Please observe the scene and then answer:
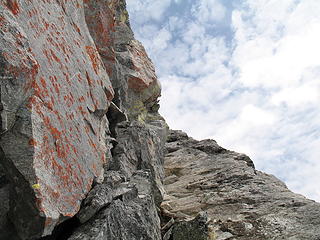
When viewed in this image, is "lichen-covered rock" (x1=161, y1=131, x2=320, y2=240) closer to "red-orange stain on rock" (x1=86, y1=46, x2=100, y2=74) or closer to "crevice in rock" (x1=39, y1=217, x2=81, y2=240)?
"crevice in rock" (x1=39, y1=217, x2=81, y2=240)

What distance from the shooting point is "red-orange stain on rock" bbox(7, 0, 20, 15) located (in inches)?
449

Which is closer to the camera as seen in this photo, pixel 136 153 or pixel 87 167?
pixel 87 167

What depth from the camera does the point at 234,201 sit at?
21000mm

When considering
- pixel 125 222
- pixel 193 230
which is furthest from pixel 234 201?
pixel 125 222

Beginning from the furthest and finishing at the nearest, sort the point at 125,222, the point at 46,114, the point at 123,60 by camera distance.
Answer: the point at 123,60
the point at 125,222
the point at 46,114

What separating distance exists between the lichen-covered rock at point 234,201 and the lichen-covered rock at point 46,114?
749 centimetres

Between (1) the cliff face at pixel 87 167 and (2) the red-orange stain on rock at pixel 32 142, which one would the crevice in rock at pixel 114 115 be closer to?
(1) the cliff face at pixel 87 167

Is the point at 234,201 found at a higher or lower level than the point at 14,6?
lower

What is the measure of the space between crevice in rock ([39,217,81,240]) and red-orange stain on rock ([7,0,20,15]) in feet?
24.5

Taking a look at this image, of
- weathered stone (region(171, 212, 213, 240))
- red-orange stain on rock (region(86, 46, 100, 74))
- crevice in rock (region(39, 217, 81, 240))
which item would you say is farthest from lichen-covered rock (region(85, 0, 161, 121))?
crevice in rock (region(39, 217, 81, 240))

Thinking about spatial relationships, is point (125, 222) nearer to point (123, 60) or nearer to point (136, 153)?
point (136, 153)

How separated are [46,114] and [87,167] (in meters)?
3.21

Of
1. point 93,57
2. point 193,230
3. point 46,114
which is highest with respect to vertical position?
point 93,57

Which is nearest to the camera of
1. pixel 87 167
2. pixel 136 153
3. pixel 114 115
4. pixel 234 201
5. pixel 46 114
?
pixel 46 114
